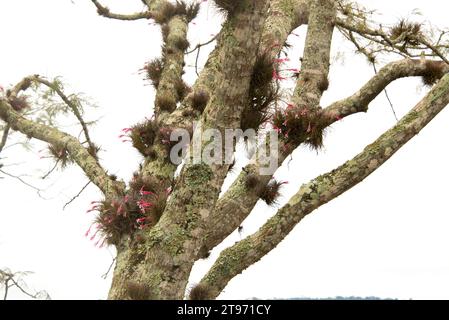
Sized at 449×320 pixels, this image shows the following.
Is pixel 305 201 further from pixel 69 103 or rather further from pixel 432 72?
pixel 69 103

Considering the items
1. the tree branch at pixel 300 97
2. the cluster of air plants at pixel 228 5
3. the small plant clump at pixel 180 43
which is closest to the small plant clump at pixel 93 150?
the small plant clump at pixel 180 43

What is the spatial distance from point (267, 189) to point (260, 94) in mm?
747

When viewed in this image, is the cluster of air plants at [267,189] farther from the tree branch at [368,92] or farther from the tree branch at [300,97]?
the tree branch at [368,92]

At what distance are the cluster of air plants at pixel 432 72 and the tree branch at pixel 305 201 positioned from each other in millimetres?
711

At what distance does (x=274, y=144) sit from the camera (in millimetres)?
3877

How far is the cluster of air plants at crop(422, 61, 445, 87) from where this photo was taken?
4.23 m

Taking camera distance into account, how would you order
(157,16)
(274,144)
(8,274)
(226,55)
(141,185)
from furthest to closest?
(157,16)
(8,274)
(141,185)
(274,144)
(226,55)

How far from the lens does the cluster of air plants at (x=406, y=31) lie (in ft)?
14.3

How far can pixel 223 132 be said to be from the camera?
10.6ft

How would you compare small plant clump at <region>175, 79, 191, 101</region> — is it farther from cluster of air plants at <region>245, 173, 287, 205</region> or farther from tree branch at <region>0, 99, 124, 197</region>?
cluster of air plants at <region>245, 173, 287, 205</region>

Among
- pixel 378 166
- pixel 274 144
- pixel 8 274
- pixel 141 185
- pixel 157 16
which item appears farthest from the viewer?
pixel 157 16
